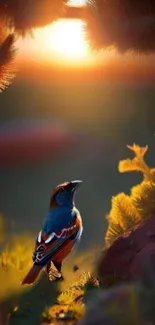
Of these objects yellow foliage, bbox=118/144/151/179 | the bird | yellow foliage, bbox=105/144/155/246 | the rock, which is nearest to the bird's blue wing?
the bird

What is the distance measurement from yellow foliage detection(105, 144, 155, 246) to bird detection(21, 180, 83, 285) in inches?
16.1

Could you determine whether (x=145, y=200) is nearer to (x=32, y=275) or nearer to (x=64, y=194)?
(x=64, y=194)

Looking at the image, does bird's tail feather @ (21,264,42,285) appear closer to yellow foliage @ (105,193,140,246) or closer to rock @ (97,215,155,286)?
rock @ (97,215,155,286)

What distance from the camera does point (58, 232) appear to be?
2465 mm

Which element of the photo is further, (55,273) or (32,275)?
(55,273)

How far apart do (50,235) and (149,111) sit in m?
1.10

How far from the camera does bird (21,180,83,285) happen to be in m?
2.41

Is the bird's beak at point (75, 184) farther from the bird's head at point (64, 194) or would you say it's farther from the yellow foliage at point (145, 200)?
the yellow foliage at point (145, 200)

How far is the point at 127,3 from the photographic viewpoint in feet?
8.52

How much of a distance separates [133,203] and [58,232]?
23.9 inches

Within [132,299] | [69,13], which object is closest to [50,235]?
[132,299]

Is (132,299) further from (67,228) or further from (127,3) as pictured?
(127,3)

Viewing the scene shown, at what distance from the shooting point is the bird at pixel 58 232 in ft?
7.91

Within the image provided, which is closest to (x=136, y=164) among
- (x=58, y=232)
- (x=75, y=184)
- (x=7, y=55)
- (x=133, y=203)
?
(x=133, y=203)
